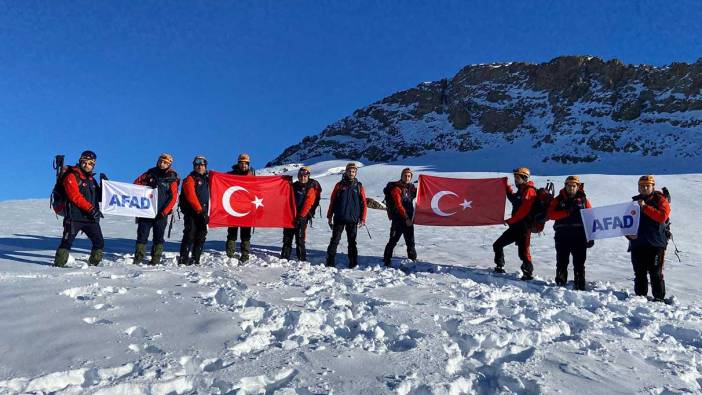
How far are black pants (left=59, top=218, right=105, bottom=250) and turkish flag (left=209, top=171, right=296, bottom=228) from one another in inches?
80.3

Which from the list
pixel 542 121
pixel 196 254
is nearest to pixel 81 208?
pixel 196 254

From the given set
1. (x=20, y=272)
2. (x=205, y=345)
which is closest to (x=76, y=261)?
(x=20, y=272)

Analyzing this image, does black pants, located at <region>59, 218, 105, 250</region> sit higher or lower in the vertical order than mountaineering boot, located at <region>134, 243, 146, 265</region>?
higher

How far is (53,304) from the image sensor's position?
4.71 metres

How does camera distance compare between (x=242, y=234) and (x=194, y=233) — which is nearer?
(x=194, y=233)

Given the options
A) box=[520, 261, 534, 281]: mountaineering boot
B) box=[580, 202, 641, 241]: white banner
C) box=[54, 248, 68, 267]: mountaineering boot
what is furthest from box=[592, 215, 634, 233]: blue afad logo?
box=[54, 248, 68, 267]: mountaineering boot

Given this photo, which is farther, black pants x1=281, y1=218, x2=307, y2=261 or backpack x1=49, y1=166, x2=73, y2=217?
black pants x1=281, y1=218, x2=307, y2=261

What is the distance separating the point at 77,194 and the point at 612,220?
26.7 ft

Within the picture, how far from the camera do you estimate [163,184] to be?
794 cm

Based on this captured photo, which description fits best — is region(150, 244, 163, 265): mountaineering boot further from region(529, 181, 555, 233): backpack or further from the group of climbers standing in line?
region(529, 181, 555, 233): backpack

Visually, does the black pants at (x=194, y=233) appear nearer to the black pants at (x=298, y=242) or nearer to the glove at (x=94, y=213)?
the glove at (x=94, y=213)

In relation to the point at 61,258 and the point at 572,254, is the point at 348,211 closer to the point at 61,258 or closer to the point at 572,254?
the point at 572,254

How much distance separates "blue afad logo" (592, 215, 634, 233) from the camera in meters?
7.08

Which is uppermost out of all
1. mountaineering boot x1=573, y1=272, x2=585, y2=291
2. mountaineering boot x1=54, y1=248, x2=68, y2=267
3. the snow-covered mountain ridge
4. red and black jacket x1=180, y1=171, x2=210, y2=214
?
the snow-covered mountain ridge
